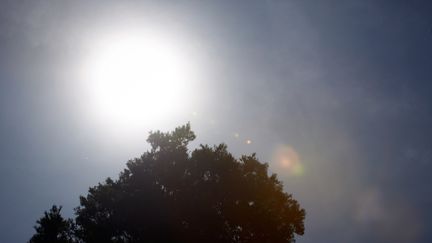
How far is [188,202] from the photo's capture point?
29922mm

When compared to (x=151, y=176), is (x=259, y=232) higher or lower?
lower

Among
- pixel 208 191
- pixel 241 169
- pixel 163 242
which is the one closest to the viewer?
pixel 163 242

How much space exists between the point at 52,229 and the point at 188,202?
13.2 metres

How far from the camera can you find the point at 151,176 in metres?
31.5

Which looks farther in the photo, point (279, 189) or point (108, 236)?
point (279, 189)

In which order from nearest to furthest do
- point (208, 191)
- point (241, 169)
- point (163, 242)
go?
point (163, 242) < point (208, 191) < point (241, 169)

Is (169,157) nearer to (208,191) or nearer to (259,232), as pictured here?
(208,191)

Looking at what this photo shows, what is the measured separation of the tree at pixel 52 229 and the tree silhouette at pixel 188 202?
5.00 feet

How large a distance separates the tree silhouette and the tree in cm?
152

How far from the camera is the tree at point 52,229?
32219 mm

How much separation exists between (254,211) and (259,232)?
1.82 meters

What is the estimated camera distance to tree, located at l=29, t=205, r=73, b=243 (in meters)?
32.2

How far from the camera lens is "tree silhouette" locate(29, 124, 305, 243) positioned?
96.1 ft

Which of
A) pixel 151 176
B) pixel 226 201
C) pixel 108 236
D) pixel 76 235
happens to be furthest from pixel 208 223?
pixel 76 235
